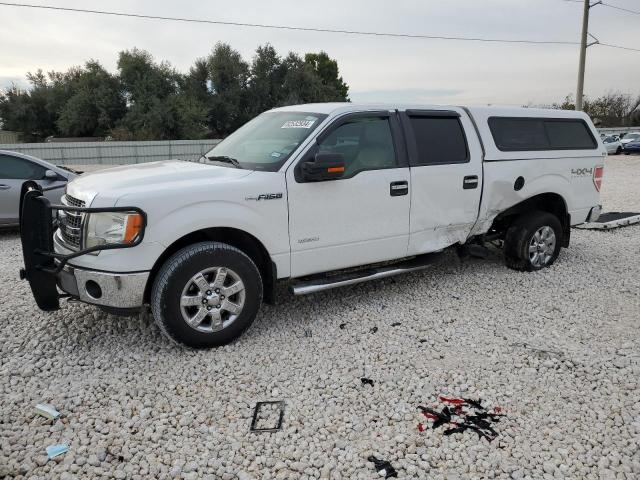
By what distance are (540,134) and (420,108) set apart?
5.90ft

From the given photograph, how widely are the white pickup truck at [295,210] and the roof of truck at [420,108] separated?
0.08 feet

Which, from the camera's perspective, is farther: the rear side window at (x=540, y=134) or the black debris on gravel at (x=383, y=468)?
the rear side window at (x=540, y=134)

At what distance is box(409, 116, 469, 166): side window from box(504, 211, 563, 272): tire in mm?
1260

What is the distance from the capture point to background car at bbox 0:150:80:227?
795 centimetres

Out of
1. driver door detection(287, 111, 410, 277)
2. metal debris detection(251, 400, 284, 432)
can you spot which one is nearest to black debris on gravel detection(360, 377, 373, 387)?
metal debris detection(251, 400, 284, 432)

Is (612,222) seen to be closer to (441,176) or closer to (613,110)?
(441,176)

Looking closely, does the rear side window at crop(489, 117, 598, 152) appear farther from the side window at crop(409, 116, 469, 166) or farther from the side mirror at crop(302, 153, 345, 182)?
the side mirror at crop(302, 153, 345, 182)

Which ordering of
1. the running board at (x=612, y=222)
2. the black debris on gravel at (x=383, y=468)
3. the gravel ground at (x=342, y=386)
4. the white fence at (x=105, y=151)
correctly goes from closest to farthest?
the black debris on gravel at (x=383, y=468)
the gravel ground at (x=342, y=386)
the running board at (x=612, y=222)
the white fence at (x=105, y=151)

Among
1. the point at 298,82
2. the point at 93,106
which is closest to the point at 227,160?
the point at 93,106

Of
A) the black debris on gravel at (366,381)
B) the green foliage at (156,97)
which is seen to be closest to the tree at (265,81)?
the green foliage at (156,97)

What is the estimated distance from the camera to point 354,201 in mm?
4586

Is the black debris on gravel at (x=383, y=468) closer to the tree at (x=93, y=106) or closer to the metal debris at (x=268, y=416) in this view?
the metal debris at (x=268, y=416)

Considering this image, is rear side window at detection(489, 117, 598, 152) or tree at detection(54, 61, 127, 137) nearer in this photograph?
rear side window at detection(489, 117, 598, 152)

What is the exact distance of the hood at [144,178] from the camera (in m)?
3.81
